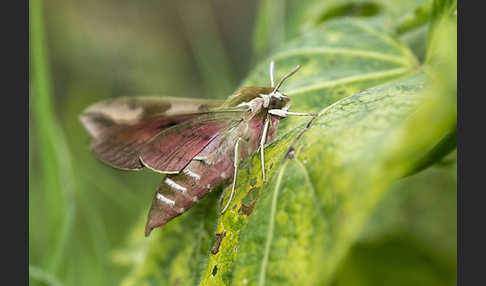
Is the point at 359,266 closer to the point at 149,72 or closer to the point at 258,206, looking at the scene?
the point at 258,206

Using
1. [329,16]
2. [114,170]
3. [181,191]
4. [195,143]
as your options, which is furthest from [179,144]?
[114,170]

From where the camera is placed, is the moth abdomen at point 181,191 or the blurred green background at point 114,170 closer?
the moth abdomen at point 181,191

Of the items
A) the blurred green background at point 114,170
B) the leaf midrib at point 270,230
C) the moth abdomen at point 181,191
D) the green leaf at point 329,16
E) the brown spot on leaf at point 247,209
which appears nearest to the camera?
the leaf midrib at point 270,230

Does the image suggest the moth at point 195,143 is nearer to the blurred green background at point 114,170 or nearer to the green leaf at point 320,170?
the green leaf at point 320,170

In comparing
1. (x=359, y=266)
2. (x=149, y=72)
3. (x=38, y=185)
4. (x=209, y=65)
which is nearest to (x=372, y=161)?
(x=359, y=266)

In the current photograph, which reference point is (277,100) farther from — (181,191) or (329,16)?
(329,16)

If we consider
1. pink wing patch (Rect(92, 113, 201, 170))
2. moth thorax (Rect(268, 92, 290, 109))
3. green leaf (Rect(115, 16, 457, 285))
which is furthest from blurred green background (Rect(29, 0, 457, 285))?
moth thorax (Rect(268, 92, 290, 109))

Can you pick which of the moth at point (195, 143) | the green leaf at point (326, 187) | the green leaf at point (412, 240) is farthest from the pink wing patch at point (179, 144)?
the green leaf at point (412, 240)

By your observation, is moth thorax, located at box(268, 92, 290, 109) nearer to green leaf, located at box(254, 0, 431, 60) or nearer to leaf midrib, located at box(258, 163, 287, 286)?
leaf midrib, located at box(258, 163, 287, 286)
